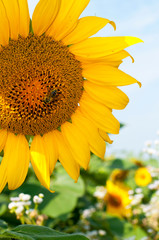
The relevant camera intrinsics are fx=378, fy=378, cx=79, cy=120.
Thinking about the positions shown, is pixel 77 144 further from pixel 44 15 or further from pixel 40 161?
pixel 44 15

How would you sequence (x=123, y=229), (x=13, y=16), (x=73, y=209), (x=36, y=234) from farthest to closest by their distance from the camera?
(x=123, y=229)
(x=73, y=209)
(x=13, y=16)
(x=36, y=234)

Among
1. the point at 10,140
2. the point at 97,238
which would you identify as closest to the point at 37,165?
the point at 10,140

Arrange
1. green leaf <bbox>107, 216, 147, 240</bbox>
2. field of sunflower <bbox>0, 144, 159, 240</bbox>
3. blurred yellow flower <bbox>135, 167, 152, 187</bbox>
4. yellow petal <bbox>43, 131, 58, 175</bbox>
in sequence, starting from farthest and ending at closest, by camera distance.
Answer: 1. blurred yellow flower <bbox>135, 167, 152, 187</bbox>
2. green leaf <bbox>107, 216, 147, 240</bbox>
3. field of sunflower <bbox>0, 144, 159, 240</bbox>
4. yellow petal <bbox>43, 131, 58, 175</bbox>

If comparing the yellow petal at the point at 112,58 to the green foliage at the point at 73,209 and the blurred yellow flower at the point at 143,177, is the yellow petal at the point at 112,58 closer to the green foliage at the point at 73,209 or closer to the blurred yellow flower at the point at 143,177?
the green foliage at the point at 73,209

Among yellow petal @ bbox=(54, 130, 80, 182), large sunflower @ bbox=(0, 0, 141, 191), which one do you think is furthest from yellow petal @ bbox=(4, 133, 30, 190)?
yellow petal @ bbox=(54, 130, 80, 182)

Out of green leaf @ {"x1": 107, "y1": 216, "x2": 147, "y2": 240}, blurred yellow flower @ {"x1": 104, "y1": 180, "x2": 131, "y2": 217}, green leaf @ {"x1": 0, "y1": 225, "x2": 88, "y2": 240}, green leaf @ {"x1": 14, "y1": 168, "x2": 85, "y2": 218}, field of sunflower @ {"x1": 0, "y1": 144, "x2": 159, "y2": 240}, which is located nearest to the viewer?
green leaf @ {"x1": 0, "y1": 225, "x2": 88, "y2": 240}

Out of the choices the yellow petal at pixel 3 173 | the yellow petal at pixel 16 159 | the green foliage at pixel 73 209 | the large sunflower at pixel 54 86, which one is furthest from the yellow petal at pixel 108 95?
the green foliage at pixel 73 209

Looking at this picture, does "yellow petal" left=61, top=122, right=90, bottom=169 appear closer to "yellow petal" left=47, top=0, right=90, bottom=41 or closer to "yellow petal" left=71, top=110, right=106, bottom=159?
"yellow petal" left=71, top=110, right=106, bottom=159

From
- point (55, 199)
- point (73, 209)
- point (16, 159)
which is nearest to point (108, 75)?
point (16, 159)
